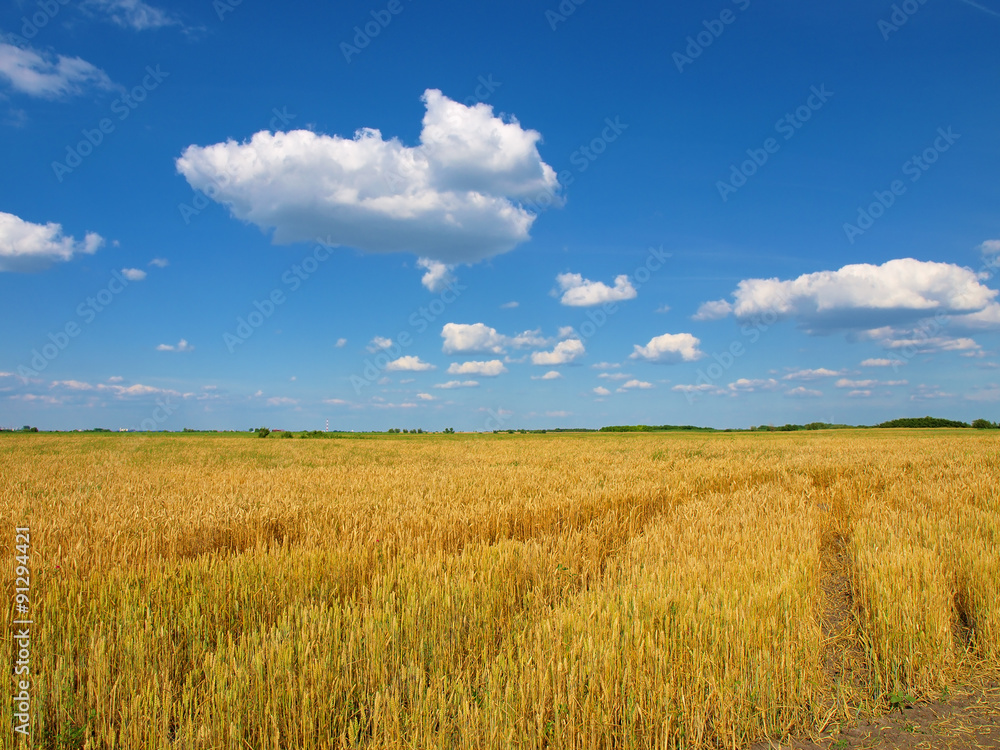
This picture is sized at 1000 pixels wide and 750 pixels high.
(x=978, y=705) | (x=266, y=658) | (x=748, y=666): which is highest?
(x=266, y=658)

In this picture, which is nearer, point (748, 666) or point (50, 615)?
point (748, 666)

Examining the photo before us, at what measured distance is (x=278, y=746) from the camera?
102 inches

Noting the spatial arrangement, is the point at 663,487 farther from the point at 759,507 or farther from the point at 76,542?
the point at 76,542

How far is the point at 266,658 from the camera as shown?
3.17 meters

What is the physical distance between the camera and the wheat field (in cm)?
277

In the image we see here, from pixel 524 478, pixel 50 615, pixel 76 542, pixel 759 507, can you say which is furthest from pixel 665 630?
pixel 524 478

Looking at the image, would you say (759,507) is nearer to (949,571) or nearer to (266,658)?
(949,571)

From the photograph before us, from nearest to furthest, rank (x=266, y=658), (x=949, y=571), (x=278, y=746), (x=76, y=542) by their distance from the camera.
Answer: (x=278, y=746), (x=266, y=658), (x=949, y=571), (x=76, y=542)

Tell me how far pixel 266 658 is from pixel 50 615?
1996 millimetres

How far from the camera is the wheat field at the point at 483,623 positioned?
2.77 meters

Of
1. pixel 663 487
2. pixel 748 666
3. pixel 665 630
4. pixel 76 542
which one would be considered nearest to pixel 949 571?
pixel 748 666

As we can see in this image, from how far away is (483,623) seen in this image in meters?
3.99

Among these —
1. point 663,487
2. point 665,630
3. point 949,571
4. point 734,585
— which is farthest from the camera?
point 663,487

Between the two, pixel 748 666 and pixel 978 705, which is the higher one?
pixel 748 666
